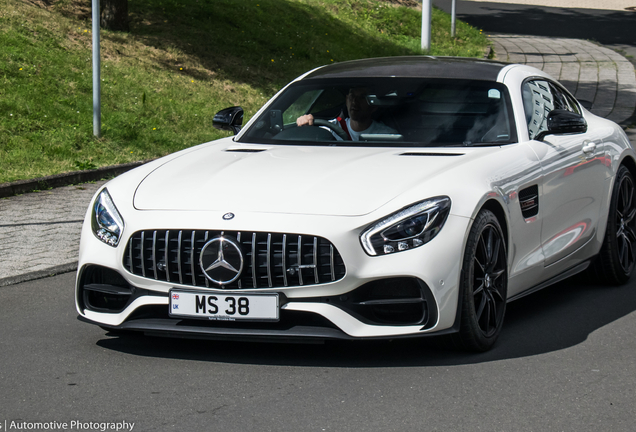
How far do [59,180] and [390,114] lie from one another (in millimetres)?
5944

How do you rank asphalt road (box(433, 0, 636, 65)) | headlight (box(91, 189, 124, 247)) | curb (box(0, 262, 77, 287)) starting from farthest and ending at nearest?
1. asphalt road (box(433, 0, 636, 65))
2. curb (box(0, 262, 77, 287))
3. headlight (box(91, 189, 124, 247))

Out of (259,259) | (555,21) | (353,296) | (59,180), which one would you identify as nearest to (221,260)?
(259,259)

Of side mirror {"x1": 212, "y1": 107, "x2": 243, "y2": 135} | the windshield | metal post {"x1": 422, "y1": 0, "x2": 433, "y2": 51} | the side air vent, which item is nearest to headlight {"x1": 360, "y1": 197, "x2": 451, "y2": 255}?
the side air vent

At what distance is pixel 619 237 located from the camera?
6379 millimetres

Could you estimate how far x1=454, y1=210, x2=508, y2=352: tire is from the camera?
443cm

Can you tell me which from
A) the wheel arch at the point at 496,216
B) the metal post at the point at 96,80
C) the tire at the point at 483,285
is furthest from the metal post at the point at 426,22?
the tire at the point at 483,285

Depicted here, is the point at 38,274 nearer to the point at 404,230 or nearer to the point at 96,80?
the point at 404,230

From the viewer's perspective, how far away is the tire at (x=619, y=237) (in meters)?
6.20

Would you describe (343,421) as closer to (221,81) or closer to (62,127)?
(62,127)

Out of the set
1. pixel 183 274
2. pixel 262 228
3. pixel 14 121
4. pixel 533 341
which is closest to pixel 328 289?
pixel 262 228

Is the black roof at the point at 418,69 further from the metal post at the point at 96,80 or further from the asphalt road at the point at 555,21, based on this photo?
the asphalt road at the point at 555,21

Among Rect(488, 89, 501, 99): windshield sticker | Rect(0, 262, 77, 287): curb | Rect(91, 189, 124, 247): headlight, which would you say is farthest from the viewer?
Rect(0, 262, 77, 287): curb

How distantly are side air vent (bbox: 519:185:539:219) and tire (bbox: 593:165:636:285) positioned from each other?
1.28 meters

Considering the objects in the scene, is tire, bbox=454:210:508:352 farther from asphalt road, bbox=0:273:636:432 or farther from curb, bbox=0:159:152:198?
curb, bbox=0:159:152:198
